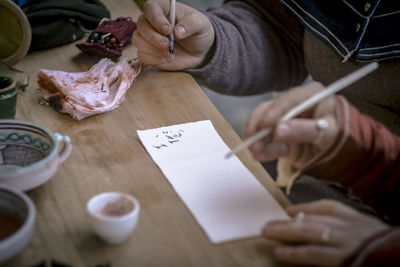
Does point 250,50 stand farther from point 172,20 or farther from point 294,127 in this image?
point 294,127

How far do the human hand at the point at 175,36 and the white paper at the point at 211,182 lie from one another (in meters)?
0.25

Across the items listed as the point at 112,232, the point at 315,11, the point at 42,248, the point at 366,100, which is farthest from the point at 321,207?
the point at 315,11

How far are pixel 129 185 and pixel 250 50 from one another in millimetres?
664

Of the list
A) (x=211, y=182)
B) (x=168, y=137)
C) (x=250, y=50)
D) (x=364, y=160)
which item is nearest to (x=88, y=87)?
(x=168, y=137)

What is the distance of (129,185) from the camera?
2.57 ft

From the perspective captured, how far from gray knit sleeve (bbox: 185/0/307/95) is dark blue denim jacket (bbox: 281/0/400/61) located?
133mm

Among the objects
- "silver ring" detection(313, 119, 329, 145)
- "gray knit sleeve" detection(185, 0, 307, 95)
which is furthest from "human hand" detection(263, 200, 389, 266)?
"gray knit sleeve" detection(185, 0, 307, 95)

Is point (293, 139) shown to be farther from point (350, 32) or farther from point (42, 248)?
point (350, 32)

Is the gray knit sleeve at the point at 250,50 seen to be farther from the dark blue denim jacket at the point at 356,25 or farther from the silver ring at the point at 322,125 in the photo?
the silver ring at the point at 322,125

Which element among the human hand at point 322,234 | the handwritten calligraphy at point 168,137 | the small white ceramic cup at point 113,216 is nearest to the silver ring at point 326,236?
the human hand at point 322,234

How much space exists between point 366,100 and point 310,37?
9.6 inches

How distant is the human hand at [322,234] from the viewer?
61 centimetres

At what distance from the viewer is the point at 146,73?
116 centimetres

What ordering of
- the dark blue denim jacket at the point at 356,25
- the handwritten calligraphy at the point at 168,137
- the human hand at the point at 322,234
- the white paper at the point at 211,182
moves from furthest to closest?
the dark blue denim jacket at the point at 356,25 < the handwritten calligraphy at the point at 168,137 < the white paper at the point at 211,182 < the human hand at the point at 322,234
